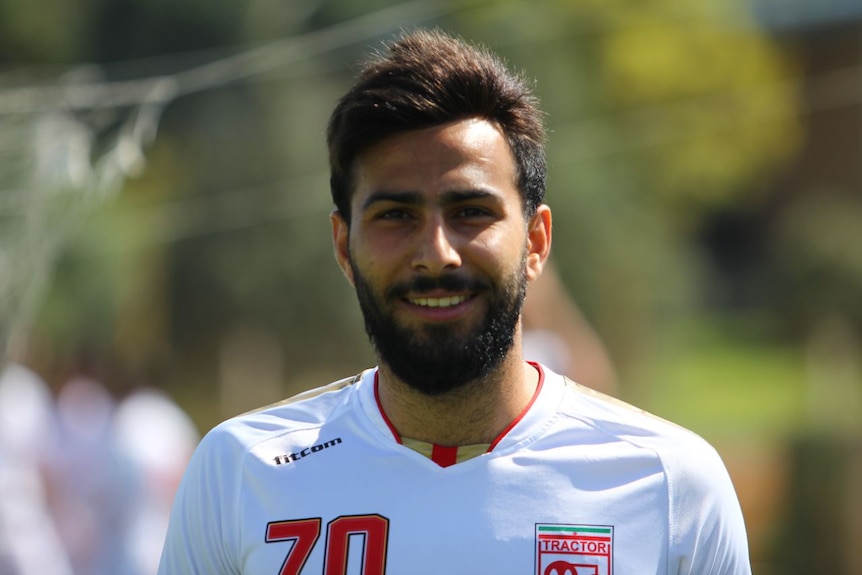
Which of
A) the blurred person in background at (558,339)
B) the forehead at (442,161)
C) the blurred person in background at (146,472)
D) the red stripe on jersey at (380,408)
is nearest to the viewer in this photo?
the forehead at (442,161)

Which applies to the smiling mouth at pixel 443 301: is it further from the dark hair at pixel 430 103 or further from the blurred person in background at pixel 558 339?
the blurred person in background at pixel 558 339

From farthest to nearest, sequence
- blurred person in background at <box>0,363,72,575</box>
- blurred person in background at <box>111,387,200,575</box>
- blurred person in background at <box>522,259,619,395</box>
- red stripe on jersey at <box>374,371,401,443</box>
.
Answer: blurred person in background at <box>0,363,72,575</box> < blurred person in background at <box>111,387,200,575</box> < blurred person in background at <box>522,259,619,395</box> < red stripe on jersey at <box>374,371,401,443</box>

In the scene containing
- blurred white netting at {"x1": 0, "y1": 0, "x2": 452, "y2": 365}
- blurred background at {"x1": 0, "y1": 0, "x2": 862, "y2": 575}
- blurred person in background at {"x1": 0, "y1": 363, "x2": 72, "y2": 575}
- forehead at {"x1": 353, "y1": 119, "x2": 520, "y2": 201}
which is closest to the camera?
forehead at {"x1": 353, "y1": 119, "x2": 520, "y2": 201}

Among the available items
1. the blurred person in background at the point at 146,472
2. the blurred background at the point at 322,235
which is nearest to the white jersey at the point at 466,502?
the blurred background at the point at 322,235

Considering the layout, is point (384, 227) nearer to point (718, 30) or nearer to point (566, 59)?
point (566, 59)

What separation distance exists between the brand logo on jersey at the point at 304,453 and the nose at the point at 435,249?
0.46 m

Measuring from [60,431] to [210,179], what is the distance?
45.9 ft

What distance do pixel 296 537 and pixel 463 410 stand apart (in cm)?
47

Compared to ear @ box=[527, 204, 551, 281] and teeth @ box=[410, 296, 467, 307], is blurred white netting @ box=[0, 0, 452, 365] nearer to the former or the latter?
ear @ box=[527, 204, 551, 281]

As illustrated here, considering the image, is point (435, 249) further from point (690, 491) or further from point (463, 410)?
point (690, 491)

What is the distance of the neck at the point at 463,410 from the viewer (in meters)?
3.19

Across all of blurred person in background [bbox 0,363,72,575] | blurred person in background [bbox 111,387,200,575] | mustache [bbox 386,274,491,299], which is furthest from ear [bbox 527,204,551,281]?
blurred person in background [bbox 0,363,72,575]

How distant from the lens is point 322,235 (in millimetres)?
23188

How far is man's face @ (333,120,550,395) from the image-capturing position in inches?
120
